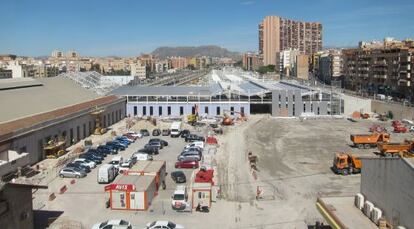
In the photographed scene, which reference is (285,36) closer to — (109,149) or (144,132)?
(144,132)

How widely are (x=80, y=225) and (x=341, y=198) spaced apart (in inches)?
288

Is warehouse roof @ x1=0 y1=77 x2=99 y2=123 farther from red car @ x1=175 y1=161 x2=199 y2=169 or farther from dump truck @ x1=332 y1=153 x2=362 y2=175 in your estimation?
dump truck @ x1=332 y1=153 x2=362 y2=175

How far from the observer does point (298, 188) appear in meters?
17.3

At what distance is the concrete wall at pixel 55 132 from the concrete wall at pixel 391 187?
584 inches

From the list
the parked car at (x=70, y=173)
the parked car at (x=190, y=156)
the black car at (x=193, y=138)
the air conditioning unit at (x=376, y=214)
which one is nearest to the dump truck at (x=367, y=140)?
the black car at (x=193, y=138)

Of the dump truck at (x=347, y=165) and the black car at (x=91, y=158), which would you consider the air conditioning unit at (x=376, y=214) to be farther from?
the black car at (x=91, y=158)

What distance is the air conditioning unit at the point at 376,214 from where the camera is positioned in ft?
29.7

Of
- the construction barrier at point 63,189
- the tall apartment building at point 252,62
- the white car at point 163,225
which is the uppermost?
the tall apartment building at point 252,62

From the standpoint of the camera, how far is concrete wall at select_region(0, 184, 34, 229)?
10.8 metres

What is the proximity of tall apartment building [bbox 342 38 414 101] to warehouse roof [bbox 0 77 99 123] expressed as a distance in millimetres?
32071

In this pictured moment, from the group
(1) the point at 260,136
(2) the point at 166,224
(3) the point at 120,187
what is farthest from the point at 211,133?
(2) the point at 166,224

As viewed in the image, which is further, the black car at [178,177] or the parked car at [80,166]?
the parked car at [80,166]

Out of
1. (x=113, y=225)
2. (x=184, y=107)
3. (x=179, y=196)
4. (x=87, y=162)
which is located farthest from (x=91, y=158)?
(x=184, y=107)

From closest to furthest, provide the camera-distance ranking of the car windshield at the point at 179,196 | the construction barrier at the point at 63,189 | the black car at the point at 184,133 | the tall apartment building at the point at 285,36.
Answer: the car windshield at the point at 179,196
the construction barrier at the point at 63,189
the black car at the point at 184,133
the tall apartment building at the point at 285,36
